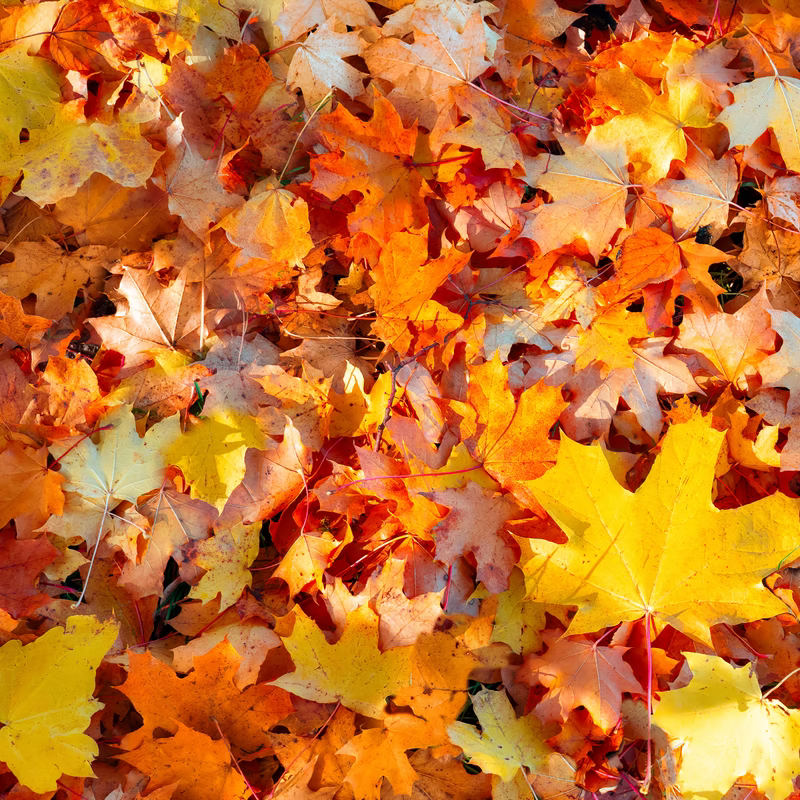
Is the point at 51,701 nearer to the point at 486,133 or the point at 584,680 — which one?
the point at 584,680

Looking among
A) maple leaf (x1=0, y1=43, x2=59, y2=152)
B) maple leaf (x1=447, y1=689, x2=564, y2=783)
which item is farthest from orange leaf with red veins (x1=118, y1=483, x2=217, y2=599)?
maple leaf (x1=0, y1=43, x2=59, y2=152)

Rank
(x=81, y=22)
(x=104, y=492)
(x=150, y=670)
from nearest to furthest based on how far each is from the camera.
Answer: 1. (x=150, y=670)
2. (x=104, y=492)
3. (x=81, y=22)

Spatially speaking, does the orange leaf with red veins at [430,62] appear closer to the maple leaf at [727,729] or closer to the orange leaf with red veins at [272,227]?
the orange leaf with red veins at [272,227]

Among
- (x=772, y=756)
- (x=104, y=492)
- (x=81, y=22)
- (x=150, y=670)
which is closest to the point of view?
(x=772, y=756)

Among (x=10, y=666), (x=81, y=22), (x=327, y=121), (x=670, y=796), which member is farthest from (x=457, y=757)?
(x=81, y=22)

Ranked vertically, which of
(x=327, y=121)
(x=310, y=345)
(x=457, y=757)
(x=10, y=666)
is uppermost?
(x=327, y=121)

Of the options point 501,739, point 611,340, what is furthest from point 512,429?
point 501,739

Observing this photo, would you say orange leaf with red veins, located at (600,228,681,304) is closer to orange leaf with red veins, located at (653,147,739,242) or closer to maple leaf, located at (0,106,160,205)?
orange leaf with red veins, located at (653,147,739,242)

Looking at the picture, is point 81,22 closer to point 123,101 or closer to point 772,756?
point 123,101

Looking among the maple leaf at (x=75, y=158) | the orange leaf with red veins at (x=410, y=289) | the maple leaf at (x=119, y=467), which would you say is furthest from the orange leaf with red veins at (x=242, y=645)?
the maple leaf at (x=75, y=158)
